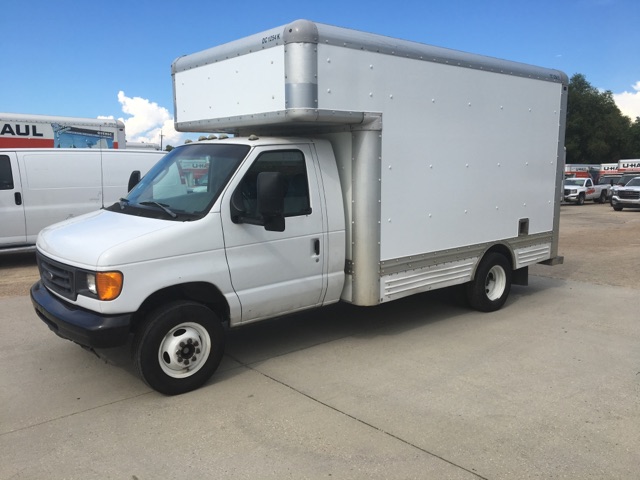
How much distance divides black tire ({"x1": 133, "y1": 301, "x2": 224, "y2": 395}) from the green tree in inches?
2643

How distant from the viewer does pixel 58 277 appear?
4.50m

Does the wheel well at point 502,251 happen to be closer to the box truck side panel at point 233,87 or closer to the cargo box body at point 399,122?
the cargo box body at point 399,122

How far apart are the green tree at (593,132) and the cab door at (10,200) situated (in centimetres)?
6426

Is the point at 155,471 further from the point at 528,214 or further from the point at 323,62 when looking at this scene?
the point at 528,214

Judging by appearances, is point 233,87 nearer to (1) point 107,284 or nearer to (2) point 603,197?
(1) point 107,284

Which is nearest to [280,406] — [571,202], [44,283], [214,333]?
[214,333]

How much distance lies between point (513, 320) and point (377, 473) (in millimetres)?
3951

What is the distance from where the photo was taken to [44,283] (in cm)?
486

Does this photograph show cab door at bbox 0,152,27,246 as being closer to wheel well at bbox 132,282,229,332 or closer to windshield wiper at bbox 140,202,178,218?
windshield wiper at bbox 140,202,178,218

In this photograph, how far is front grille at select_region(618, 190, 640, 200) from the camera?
27.6 meters

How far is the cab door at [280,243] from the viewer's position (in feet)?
15.5

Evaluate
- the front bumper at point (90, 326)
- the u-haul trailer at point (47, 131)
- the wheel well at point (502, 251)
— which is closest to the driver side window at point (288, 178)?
the front bumper at point (90, 326)

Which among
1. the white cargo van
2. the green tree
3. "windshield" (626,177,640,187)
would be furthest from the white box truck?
the green tree

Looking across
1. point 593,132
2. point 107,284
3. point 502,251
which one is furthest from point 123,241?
point 593,132
